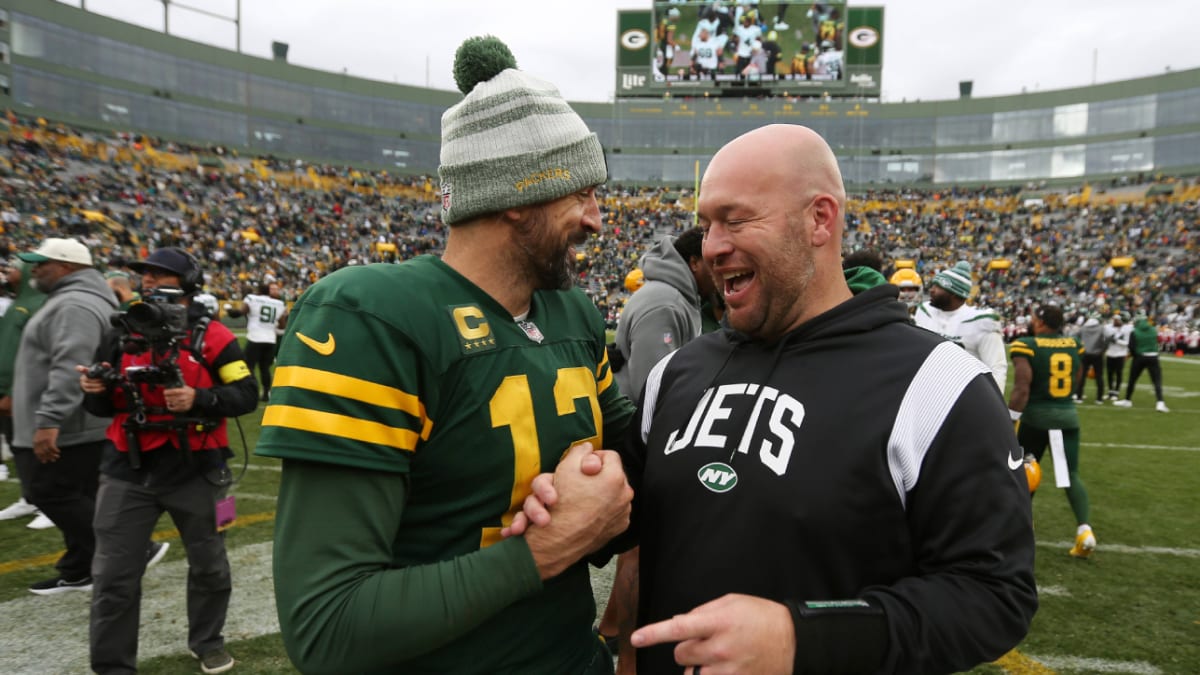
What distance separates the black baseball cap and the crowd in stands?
82.8 feet

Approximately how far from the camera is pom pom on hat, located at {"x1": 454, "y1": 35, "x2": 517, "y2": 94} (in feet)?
5.35

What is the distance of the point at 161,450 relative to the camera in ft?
11.3

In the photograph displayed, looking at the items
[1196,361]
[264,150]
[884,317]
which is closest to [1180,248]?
[1196,361]

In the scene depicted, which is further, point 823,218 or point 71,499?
point 71,499

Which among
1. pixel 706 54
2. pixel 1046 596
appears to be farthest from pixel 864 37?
pixel 1046 596

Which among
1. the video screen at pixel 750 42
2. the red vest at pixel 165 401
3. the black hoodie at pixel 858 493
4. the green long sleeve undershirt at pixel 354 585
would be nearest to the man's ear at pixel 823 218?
the black hoodie at pixel 858 493

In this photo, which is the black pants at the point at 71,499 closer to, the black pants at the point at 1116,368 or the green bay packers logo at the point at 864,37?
the black pants at the point at 1116,368

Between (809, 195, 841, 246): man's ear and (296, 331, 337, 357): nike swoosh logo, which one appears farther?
(809, 195, 841, 246): man's ear

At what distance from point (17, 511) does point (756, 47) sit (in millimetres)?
51882

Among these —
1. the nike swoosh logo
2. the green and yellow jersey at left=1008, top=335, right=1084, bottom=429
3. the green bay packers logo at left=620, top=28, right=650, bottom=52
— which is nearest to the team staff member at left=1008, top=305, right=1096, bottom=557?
the green and yellow jersey at left=1008, top=335, right=1084, bottom=429

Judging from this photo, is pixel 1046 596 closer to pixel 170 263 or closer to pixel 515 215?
pixel 515 215

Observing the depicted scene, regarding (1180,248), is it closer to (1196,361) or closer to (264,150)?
(1196,361)

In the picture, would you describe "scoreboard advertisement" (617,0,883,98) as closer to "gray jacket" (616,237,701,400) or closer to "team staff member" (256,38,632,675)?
"gray jacket" (616,237,701,400)

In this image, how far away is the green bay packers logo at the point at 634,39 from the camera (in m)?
51.0
